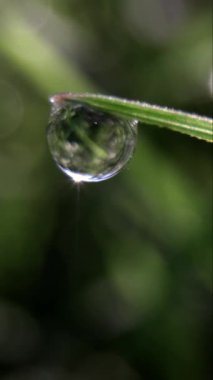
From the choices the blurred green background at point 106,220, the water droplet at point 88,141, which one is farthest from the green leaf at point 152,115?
the blurred green background at point 106,220

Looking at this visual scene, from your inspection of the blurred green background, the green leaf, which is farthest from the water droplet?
the blurred green background

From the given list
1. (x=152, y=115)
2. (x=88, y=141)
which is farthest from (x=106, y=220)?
Result: (x=152, y=115)

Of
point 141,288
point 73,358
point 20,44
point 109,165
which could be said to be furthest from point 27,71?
point 109,165

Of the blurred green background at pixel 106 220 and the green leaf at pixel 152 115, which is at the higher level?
the green leaf at pixel 152 115

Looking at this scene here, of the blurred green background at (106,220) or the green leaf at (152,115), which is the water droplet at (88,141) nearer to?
the green leaf at (152,115)

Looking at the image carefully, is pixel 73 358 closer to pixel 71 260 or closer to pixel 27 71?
pixel 71 260

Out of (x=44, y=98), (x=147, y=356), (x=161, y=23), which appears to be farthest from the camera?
(x=161, y=23)
